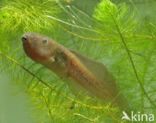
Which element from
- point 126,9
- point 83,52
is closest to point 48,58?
point 83,52

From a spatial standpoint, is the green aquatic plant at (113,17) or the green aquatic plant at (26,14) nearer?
the green aquatic plant at (113,17)

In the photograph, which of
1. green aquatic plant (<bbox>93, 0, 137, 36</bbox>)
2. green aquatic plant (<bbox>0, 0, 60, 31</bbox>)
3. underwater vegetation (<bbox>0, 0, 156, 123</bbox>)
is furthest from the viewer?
green aquatic plant (<bbox>0, 0, 60, 31</bbox>)

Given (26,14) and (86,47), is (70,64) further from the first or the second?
(26,14)

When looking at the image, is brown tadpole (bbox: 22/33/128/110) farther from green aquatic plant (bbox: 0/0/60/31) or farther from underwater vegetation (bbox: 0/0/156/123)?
green aquatic plant (bbox: 0/0/60/31)

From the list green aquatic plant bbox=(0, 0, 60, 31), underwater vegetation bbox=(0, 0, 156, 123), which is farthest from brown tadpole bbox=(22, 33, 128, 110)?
green aquatic plant bbox=(0, 0, 60, 31)

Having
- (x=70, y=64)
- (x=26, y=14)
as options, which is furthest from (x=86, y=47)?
(x=26, y=14)

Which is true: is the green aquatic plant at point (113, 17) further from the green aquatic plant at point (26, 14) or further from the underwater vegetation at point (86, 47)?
the green aquatic plant at point (26, 14)

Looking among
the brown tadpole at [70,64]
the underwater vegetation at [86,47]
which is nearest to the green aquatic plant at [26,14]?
the underwater vegetation at [86,47]
